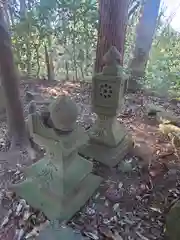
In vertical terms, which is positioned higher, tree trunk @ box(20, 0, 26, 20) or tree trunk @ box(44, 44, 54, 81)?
tree trunk @ box(20, 0, 26, 20)

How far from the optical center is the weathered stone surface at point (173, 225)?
118cm

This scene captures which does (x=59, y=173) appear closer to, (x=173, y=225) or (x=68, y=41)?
(x=173, y=225)

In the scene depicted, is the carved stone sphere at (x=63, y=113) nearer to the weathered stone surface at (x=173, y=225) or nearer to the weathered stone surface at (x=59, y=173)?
the weathered stone surface at (x=59, y=173)

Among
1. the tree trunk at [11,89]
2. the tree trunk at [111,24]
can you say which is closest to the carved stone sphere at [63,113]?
the tree trunk at [11,89]

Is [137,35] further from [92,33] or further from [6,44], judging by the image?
[6,44]

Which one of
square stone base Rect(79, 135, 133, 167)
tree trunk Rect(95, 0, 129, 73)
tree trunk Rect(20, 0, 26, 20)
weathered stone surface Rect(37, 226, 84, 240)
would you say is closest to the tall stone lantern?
square stone base Rect(79, 135, 133, 167)

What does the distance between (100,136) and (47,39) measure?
2.24 m

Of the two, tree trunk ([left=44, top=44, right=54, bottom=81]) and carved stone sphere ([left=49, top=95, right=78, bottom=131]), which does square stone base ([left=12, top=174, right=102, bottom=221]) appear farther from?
tree trunk ([left=44, top=44, right=54, bottom=81])

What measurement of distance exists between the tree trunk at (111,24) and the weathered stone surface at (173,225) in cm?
138

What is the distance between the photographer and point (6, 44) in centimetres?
172

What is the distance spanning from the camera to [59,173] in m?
1.32

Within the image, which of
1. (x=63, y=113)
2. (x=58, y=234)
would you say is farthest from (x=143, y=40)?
(x=58, y=234)

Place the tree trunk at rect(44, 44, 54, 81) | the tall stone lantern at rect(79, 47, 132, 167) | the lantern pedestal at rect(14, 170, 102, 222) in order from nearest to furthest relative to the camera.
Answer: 1. the lantern pedestal at rect(14, 170, 102, 222)
2. the tall stone lantern at rect(79, 47, 132, 167)
3. the tree trunk at rect(44, 44, 54, 81)

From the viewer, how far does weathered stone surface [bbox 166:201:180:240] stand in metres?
1.18
